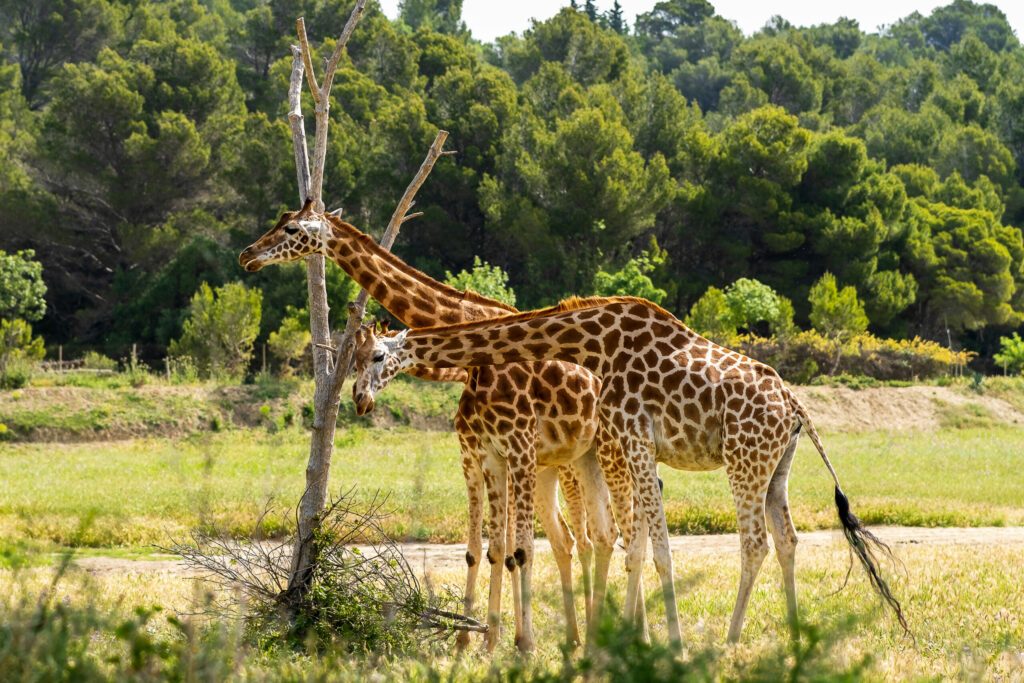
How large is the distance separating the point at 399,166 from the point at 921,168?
1090 inches

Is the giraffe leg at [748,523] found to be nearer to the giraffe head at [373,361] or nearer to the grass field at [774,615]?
the grass field at [774,615]

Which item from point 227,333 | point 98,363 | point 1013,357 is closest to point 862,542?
point 227,333

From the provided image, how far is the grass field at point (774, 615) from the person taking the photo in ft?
24.6

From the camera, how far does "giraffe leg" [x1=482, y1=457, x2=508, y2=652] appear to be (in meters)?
9.05

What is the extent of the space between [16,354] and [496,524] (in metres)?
27.5

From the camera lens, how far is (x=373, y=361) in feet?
26.9

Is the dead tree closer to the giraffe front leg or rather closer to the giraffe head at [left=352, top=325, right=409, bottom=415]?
the giraffe head at [left=352, top=325, right=409, bottom=415]

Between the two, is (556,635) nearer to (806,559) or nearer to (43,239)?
(806,559)

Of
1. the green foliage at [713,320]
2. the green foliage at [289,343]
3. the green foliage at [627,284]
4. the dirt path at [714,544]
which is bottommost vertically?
the dirt path at [714,544]

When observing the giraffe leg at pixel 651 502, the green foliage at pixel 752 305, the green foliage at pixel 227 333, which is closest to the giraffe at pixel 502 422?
the giraffe leg at pixel 651 502

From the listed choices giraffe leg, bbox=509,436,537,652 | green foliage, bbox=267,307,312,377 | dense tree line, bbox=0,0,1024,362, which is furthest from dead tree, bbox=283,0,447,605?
dense tree line, bbox=0,0,1024,362

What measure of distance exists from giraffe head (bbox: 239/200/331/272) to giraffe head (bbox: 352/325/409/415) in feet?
3.52

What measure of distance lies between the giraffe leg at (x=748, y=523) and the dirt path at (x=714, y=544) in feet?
17.8

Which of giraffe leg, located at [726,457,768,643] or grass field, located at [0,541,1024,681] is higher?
giraffe leg, located at [726,457,768,643]
